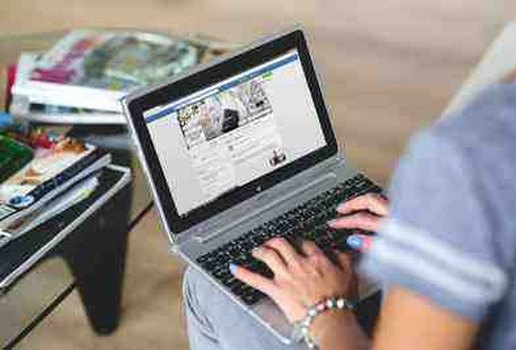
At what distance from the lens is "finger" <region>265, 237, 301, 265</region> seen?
1.14 meters

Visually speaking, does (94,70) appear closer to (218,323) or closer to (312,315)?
(218,323)

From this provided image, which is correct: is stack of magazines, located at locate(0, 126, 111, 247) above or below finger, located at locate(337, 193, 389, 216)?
above

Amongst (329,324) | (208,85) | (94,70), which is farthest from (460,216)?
(94,70)

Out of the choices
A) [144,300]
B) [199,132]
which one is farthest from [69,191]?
[144,300]

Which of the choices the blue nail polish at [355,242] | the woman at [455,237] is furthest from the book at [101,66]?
the woman at [455,237]

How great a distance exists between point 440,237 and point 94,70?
1088mm

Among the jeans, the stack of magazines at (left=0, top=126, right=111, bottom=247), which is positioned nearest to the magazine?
the stack of magazines at (left=0, top=126, right=111, bottom=247)

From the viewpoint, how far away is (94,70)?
5.33 feet

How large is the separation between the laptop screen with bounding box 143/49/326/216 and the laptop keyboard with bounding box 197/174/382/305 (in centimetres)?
8

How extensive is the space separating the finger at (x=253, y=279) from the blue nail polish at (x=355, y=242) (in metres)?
0.14

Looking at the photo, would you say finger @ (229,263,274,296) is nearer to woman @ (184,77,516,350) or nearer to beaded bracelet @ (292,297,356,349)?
beaded bracelet @ (292,297,356,349)

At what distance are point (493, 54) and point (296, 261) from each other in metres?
1.11

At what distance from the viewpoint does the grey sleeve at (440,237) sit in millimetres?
641

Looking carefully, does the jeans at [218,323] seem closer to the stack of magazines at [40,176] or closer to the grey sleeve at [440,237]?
the stack of magazines at [40,176]
